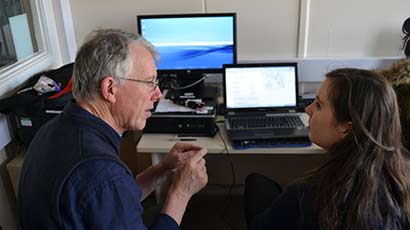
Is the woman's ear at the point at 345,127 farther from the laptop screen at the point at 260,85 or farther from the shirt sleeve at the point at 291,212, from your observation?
the laptop screen at the point at 260,85

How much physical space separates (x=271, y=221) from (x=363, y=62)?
4.45 ft

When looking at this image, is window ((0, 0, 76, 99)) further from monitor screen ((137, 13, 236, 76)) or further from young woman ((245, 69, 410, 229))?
young woman ((245, 69, 410, 229))

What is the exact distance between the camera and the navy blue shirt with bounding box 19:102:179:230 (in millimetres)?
880

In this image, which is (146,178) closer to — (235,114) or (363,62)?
(235,114)

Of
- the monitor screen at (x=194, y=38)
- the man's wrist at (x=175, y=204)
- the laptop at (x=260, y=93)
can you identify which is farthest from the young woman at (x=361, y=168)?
the monitor screen at (x=194, y=38)

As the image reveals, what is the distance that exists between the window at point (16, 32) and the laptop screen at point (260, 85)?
1.13m

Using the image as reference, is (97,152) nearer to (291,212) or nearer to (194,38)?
(291,212)

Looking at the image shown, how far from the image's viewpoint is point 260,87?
1.90 meters

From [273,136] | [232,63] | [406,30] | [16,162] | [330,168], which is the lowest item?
[16,162]

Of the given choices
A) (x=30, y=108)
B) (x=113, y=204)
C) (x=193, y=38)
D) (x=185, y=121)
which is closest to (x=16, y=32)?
(x=30, y=108)

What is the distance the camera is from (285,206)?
1.18m

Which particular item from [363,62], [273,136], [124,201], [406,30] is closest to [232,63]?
[273,136]

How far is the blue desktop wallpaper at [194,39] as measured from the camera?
6.51 ft

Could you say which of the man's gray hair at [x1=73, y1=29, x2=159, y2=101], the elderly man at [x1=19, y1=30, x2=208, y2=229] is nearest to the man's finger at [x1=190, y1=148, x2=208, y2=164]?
the elderly man at [x1=19, y1=30, x2=208, y2=229]
